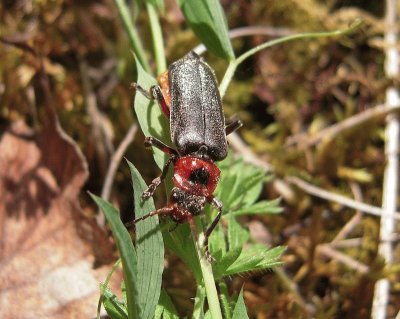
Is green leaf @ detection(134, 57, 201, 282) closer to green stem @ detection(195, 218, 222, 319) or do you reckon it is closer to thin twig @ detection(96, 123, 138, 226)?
green stem @ detection(195, 218, 222, 319)

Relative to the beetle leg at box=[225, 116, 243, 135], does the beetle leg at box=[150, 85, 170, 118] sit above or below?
above

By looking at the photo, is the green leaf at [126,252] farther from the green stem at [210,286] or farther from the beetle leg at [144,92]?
the beetle leg at [144,92]

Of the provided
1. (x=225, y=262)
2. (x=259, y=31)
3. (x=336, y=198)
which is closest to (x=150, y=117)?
(x=225, y=262)

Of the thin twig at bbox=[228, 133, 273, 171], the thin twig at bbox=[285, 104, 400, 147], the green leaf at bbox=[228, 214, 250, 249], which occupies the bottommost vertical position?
the thin twig at bbox=[285, 104, 400, 147]

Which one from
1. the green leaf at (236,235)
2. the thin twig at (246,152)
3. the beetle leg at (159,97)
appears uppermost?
the beetle leg at (159,97)

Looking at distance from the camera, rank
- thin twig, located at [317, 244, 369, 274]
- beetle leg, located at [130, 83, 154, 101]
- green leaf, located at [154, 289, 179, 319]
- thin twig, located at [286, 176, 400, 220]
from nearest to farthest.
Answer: green leaf, located at [154, 289, 179, 319] → beetle leg, located at [130, 83, 154, 101] → thin twig, located at [317, 244, 369, 274] → thin twig, located at [286, 176, 400, 220]

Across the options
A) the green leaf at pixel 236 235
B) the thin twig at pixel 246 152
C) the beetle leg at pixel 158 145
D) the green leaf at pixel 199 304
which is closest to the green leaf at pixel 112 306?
the green leaf at pixel 199 304

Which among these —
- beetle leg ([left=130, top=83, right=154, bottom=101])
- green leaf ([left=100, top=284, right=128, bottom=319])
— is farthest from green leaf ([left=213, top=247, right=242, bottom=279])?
beetle leg ([left=130, top=83, right=154, bottom=101])

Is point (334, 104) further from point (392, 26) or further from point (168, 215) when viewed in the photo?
point (168, 215)

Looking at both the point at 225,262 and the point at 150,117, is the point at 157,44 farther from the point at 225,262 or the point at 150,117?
the point at 225,262
